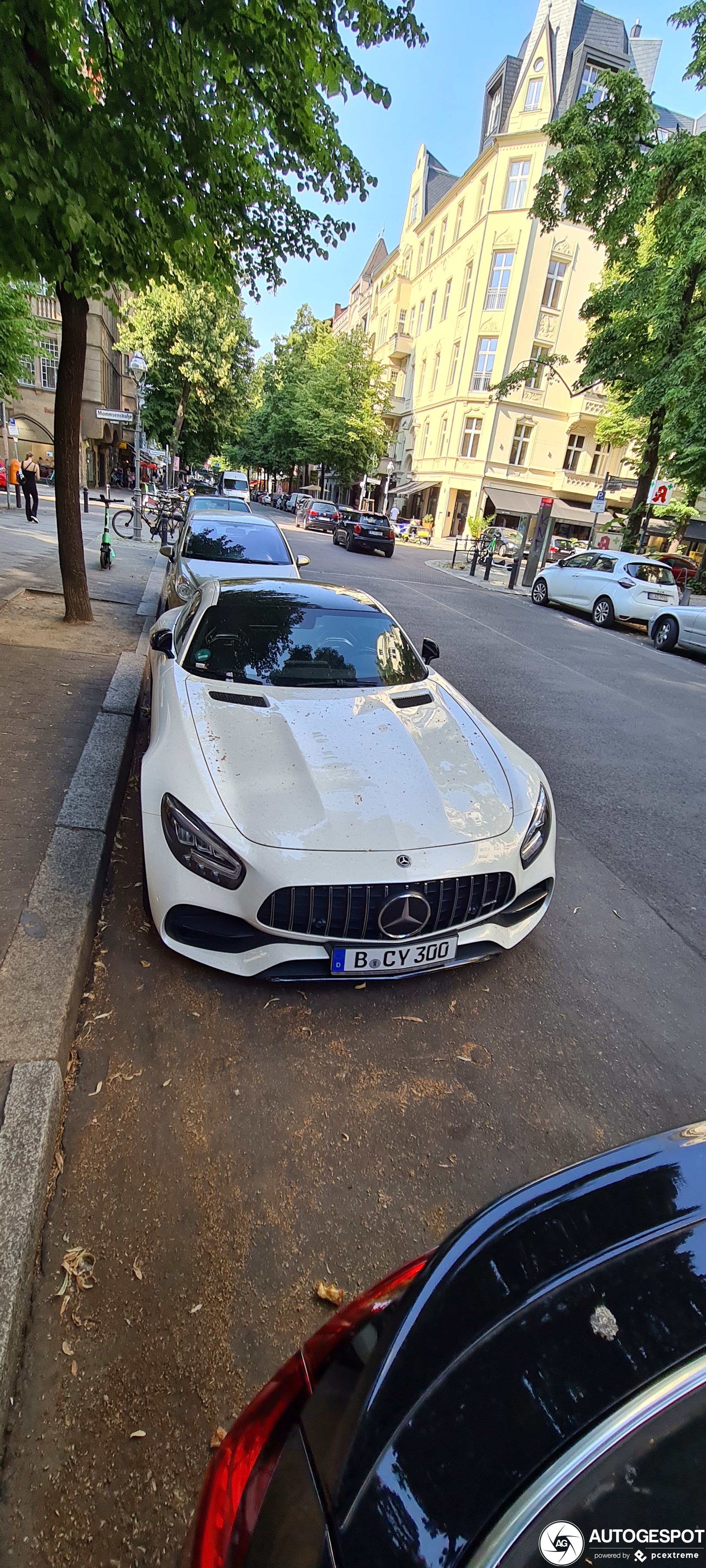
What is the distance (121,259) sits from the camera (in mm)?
5555

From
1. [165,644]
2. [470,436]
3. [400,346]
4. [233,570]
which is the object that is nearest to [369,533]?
[233,570]

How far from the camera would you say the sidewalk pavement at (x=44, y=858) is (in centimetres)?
185

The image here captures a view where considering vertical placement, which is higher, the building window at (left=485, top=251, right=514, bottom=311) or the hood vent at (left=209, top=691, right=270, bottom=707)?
the building window at (left=485, top=251, right=514, bottom=311)

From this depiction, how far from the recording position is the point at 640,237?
69.5ft

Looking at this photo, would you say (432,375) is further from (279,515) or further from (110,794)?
(110,794)

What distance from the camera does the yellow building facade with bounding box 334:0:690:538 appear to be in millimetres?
36344

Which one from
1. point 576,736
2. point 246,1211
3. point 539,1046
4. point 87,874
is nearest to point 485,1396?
point 246,1211

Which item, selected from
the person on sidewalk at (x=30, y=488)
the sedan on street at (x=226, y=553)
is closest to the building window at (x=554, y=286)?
the person on sidewalk at (x=30, y=488)

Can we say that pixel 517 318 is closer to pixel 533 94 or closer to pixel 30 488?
pixel 533 94

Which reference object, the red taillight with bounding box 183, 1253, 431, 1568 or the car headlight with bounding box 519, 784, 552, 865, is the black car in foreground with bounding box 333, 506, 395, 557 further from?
the red taillight with bounding box 183, 1253, 431, 1568

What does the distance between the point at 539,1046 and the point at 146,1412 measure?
1.72 meters

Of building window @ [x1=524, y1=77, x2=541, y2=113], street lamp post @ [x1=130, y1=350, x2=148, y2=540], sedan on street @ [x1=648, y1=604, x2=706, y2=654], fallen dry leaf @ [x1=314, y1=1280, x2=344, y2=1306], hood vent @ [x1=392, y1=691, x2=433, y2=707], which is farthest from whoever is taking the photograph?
building window @ [x1=524, y1=77, x2=541, y2=113]

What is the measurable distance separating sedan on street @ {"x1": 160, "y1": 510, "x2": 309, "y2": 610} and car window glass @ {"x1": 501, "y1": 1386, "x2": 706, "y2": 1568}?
7.21 metres

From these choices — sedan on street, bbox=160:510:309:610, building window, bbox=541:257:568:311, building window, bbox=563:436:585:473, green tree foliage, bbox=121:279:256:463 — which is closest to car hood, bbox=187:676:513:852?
sedan on street, bbox=160:510:309:610
